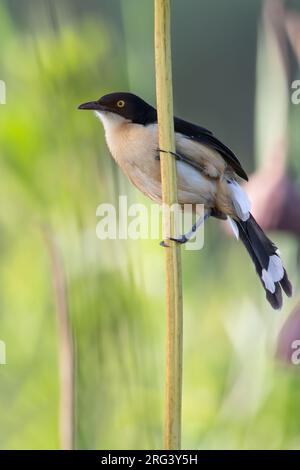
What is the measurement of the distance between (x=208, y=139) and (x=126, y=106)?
0.51 ft

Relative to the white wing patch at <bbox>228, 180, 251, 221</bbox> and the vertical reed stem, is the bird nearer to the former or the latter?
the white wing patch at <bbox>228, 180, 251, 221</bbox>

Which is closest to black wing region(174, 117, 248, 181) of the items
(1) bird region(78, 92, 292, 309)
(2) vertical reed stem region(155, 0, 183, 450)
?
(1) bird region(78, 92, 292, 309)

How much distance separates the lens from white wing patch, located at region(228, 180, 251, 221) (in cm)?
127

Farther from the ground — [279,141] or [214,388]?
[279,141]

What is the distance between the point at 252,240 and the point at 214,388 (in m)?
0.30

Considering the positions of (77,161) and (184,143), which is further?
(77,161)

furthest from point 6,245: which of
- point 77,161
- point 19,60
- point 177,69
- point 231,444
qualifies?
point 231,444

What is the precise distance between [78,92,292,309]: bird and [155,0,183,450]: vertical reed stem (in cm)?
20

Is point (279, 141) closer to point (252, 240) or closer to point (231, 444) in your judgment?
point (252, 240)

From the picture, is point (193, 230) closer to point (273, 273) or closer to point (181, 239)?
point (181, 239)

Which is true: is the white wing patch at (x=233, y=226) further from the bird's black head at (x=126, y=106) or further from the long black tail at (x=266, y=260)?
the bird's black head at (x=126, y=106)

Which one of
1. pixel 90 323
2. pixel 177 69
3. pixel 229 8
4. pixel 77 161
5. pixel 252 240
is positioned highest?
pixel 229 8

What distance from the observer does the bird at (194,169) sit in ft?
3.86
